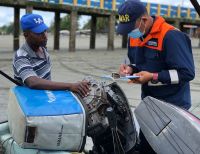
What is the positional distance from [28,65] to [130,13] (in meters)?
0.98

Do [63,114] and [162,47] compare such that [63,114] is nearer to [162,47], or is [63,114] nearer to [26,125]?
[26,125]

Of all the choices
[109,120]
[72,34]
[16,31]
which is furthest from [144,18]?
[16,31]

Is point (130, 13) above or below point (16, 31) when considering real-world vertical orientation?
above

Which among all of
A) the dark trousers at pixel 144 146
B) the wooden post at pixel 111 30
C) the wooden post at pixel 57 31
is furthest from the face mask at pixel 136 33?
the wooden post at pixel 111 30

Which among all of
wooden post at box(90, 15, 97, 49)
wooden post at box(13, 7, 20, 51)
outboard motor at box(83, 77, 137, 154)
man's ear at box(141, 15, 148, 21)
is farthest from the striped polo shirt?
wooden post at box(90, 15, 97, 49)

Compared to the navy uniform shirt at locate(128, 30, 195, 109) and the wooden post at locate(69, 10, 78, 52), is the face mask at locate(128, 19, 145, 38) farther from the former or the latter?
the wooden post at locate(69, 10, 78, 52)

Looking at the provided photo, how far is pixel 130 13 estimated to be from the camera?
361 centimetres

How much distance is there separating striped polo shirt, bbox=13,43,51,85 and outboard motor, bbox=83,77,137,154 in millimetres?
544

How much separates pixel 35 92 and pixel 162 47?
0.99m

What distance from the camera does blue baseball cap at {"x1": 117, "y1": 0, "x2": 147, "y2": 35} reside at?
3.62m

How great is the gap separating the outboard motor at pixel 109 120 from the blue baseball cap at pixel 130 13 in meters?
0.48

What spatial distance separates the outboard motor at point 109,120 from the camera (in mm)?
3561

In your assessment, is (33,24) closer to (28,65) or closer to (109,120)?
(28,65)

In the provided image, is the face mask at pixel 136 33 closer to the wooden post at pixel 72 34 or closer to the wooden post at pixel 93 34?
the wooden post at pixel 72 34
